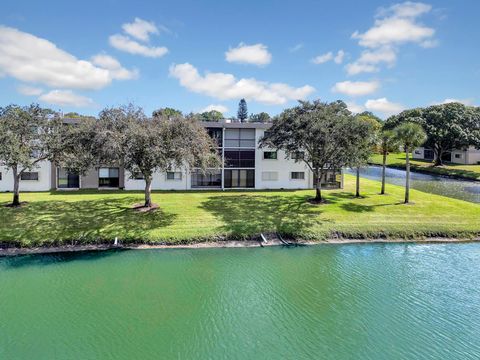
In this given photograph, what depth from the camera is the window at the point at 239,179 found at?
40.8 metres

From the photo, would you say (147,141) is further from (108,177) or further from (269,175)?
(269,175)

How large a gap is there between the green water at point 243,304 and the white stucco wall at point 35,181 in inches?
707

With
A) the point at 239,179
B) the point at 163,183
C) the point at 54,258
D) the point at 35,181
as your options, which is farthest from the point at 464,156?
the point at 54,258

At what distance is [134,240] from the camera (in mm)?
23625

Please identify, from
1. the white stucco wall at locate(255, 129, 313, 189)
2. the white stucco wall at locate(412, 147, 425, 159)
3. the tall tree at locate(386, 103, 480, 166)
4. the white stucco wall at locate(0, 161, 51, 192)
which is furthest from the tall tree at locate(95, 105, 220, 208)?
the white stucco wall at locate(412, 147, 425, 159)

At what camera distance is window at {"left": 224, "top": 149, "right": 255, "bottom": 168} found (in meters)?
40.3

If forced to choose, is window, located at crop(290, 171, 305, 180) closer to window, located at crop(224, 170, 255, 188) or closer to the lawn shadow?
window, located at crop(224, 170, 255, 188)

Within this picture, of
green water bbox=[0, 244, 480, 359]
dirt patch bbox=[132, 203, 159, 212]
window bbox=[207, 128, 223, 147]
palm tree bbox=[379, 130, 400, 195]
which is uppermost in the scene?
window bbox=[207, 128, 223, 147]

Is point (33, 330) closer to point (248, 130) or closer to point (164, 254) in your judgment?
point (164, 254)

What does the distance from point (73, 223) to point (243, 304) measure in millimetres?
14879

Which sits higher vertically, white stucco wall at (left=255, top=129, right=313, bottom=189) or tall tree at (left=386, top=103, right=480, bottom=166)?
tall tree at (left=386, top=103, right=480, bottom=166)

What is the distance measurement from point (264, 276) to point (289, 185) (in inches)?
908

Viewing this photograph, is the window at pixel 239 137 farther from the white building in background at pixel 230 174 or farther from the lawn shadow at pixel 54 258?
the lawn shadow at pixel 54 258

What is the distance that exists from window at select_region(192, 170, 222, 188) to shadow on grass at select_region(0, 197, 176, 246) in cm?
1122
